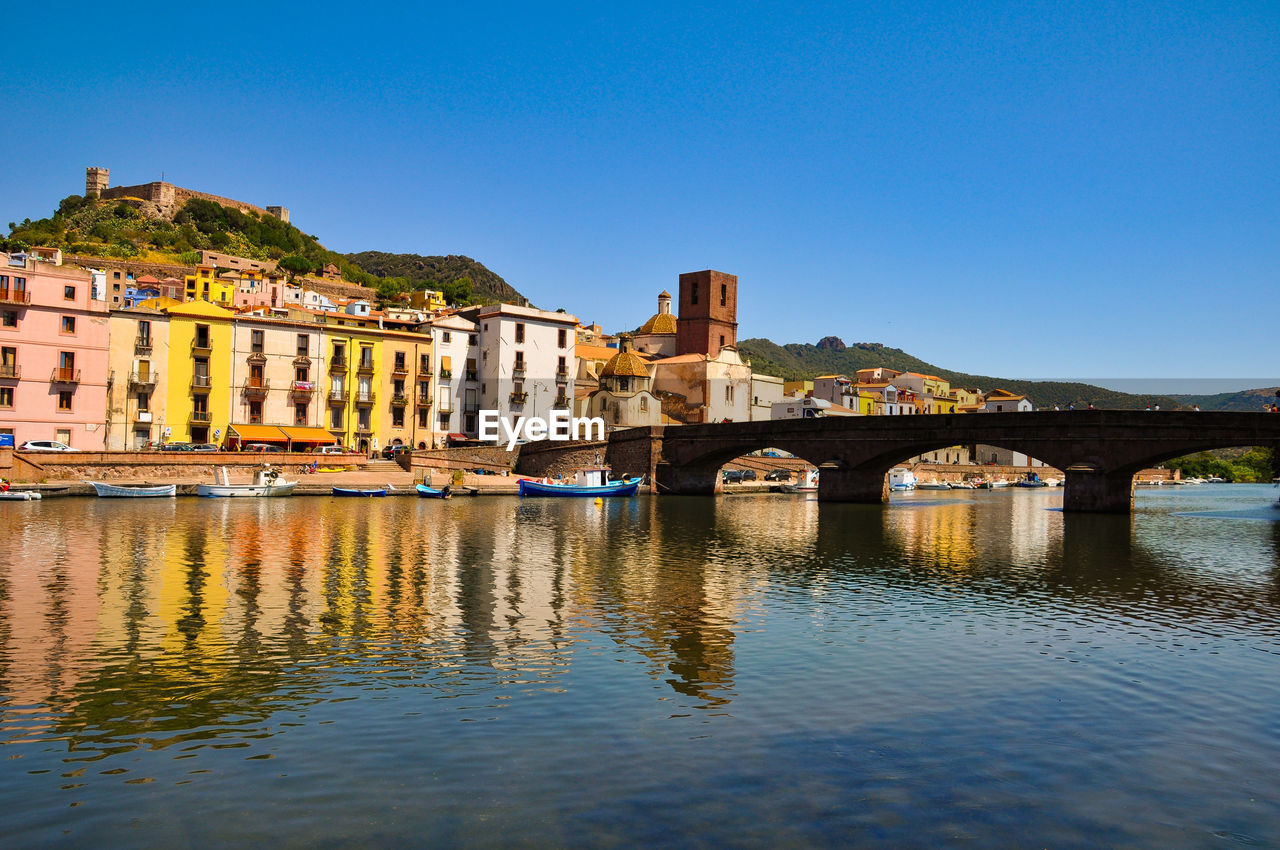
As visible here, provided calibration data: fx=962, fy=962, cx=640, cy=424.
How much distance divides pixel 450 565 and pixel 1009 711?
20024 millimetres

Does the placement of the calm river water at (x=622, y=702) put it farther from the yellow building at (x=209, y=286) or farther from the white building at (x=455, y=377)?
the yellow building at (x=209, y=286)

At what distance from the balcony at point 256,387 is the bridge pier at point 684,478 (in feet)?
102

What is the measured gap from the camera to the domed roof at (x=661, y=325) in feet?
385

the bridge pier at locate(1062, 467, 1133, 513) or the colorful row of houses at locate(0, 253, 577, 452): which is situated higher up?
the colorful row of houses at locate(0, 253, 577, 452)

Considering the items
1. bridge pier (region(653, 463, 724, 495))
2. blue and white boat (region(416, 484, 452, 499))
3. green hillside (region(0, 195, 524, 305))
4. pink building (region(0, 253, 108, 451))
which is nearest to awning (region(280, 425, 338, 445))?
blue and white boat (region(416, 484, 452, 499))

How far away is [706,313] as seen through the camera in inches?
4306

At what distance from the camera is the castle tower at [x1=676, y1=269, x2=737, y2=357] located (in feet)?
359

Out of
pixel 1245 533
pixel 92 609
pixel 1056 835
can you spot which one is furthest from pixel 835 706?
pixel 1245 533

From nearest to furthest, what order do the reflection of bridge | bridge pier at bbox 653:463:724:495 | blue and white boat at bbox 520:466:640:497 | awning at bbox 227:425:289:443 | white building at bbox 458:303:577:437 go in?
the reflection of bridge → awning at bbox 227:425:289:443 → blue and white boat at bbox 520:466:640:497 → bridge pier at bbox 653:463:724:495 → white building at bbox 458:303:577:437

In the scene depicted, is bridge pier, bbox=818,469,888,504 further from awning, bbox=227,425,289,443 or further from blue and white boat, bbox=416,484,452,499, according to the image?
awning, bbox=227,425,289,443

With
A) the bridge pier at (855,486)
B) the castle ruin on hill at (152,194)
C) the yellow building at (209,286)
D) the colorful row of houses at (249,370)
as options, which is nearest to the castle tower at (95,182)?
the castle ruin on hill at (152,194)

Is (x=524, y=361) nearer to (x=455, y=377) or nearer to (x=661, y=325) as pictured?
(x=455, y=377)

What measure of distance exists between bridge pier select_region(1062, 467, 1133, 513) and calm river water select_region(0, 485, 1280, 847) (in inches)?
968

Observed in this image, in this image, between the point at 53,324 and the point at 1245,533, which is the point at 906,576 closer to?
the point at 1245,533
